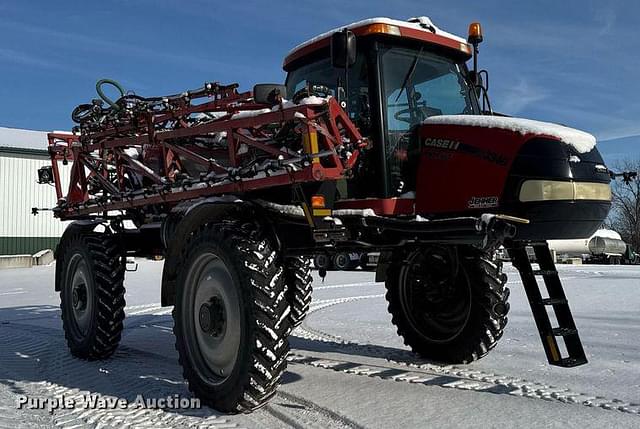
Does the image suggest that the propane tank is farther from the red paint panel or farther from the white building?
the red paint panel

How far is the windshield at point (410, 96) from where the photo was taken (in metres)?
4.16

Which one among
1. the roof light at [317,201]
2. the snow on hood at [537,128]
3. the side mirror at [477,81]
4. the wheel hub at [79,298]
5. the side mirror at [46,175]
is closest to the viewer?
the snow on hood at [537,128]

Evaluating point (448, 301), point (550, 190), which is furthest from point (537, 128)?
point (448, 301)

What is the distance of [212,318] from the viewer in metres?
4.05

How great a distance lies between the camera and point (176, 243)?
460cm

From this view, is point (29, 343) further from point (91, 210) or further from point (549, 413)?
point (549, 413)

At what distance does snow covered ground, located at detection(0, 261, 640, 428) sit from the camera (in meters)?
3.48

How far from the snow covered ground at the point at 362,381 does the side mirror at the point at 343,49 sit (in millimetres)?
2187

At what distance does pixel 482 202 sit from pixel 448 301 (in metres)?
1.75

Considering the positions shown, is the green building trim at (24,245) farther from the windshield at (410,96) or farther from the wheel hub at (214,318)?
the windshield at (410,96)

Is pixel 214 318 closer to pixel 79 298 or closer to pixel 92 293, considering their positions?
pixel 92 293

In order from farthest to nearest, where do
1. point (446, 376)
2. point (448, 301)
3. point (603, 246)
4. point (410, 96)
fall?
point (603, 246), point (448, 301), point (446, 376), point (410, 96)

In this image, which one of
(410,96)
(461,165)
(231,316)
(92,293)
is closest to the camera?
(461,165)

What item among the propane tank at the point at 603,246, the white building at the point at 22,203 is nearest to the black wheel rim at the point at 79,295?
the white building at the point at 22,203
